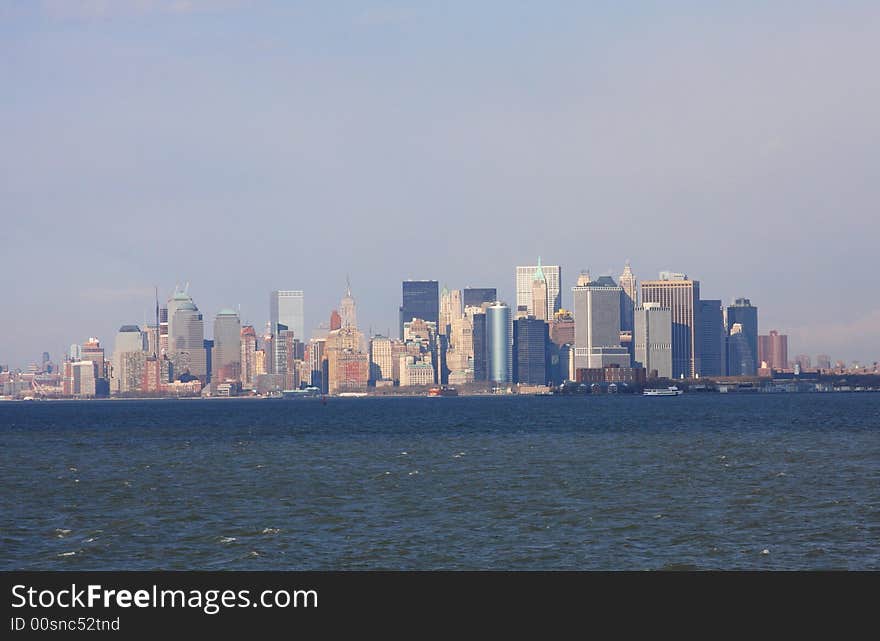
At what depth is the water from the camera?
40.8 metres

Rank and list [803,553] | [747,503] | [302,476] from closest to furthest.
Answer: [803,553], [747,503], [302,476]

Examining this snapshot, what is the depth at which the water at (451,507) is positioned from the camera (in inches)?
1604

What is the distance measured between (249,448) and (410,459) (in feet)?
86.4

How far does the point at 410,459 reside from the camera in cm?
9444

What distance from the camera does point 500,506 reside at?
185 feet

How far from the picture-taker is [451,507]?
2212 inches

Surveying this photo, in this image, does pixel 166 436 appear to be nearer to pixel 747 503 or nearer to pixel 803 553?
pixel 747 503
